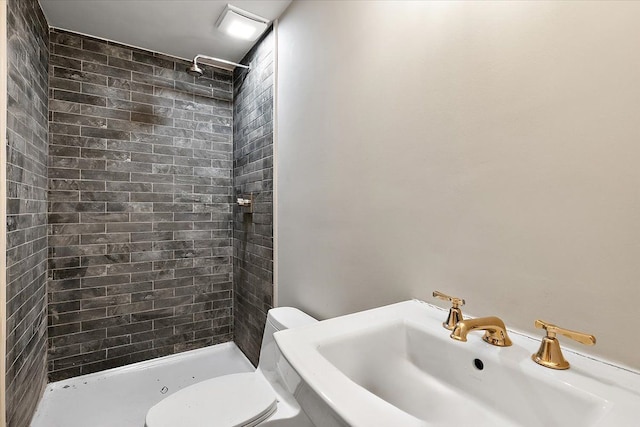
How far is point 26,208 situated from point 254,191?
4.29ft

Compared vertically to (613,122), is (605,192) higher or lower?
lower

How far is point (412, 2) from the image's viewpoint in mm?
1124

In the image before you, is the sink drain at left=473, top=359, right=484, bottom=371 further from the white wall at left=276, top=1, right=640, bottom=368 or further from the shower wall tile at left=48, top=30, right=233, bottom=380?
the shower wall tile at left=48, top=30, right=233, bottom=380

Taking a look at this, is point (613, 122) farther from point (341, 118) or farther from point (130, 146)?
point (130, 146)

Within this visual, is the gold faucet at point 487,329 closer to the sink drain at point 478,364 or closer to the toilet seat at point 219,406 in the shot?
the sink drain at point 478,364

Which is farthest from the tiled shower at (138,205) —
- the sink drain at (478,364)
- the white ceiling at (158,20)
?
the sink drain at (478,364)

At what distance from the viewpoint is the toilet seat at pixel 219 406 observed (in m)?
1.21

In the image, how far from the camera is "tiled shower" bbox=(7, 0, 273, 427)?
212 centimetres

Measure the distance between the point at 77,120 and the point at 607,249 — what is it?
2.98 meters

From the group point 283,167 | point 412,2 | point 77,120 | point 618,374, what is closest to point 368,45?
point 412,2

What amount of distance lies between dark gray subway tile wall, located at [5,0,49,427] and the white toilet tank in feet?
3.82

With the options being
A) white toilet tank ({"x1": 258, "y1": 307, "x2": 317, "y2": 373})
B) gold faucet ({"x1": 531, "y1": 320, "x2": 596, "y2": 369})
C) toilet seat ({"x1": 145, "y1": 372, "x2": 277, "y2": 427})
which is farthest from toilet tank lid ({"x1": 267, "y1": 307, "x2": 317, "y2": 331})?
gold faucet ({"x1": 531, "y1": 320, "x2": 596, "y2": 369})

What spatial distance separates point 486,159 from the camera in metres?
0.90

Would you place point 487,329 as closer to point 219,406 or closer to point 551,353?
point 551,353
